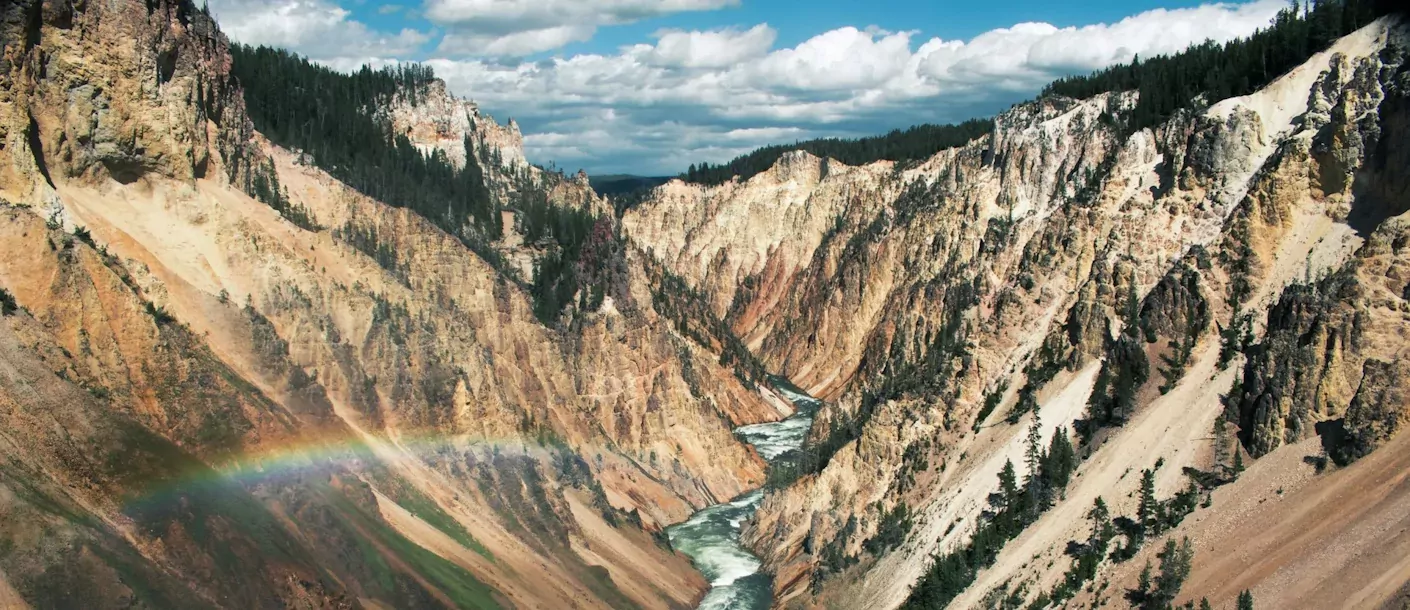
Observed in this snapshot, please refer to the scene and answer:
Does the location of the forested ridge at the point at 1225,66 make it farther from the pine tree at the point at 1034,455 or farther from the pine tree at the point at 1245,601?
the pine tree at the point at 1245,601

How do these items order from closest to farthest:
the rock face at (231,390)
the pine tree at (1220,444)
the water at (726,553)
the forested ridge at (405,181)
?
1. the rock face at (231,390)
2. the pine tree at (1220,444)
3. the water at (726,553)
4. the forested ridge at (405,181)

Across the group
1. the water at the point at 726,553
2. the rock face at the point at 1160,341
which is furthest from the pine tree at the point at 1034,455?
the water at the point at 726,553

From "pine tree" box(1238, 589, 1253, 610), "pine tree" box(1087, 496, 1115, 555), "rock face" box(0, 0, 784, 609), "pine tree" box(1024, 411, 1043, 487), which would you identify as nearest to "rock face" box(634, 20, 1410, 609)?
"pine tree" box(1087, 496, 1115, 555)

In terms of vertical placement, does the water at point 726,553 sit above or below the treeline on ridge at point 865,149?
below

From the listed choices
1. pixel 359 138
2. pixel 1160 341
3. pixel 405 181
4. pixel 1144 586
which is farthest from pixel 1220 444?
pixel 359 138

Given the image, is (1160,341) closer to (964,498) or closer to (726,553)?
(964,498)

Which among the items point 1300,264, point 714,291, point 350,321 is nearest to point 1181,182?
point 1300,264
